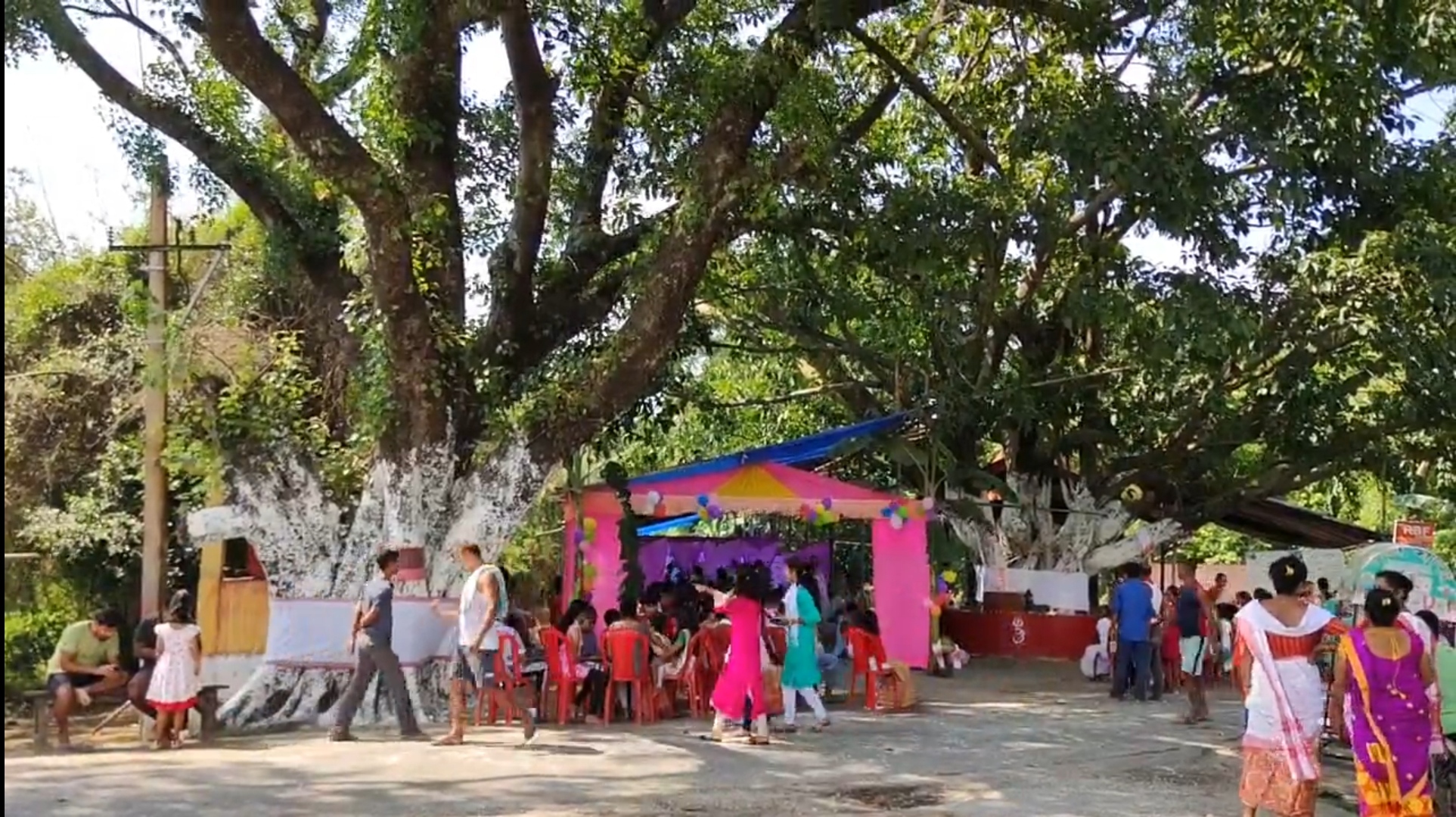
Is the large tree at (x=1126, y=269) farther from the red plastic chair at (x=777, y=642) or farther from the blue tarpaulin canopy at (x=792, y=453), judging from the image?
the red plastic chair at (x=777, y=642)

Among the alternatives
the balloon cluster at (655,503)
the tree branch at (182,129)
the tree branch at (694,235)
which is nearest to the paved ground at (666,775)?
the tree branch at (694,235)

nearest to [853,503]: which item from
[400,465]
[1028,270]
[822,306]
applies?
[822,306]

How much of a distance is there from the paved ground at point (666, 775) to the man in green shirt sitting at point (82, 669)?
2.01 ft

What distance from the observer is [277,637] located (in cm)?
1170

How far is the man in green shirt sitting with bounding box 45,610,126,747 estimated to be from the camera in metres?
10.1

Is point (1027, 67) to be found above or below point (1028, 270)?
above

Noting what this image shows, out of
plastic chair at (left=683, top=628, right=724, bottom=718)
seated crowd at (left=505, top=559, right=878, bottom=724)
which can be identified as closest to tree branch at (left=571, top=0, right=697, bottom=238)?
seated crowd at (left=505, top=559, right=878, bottom=724)

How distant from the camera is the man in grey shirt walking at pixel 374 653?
10.2 meters

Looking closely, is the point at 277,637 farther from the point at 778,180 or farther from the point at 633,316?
the point at 778,180

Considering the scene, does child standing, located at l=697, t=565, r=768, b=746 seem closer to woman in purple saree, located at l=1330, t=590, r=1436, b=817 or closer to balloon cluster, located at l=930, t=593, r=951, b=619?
woman in purple saree, located at l=1330, t=590, r=1436, b=817

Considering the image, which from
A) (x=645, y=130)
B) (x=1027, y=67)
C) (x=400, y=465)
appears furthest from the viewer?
(x=1027, y=67)

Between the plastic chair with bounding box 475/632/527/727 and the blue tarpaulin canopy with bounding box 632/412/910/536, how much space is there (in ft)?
9.54

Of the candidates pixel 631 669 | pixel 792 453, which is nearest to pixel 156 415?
pixel 631 669

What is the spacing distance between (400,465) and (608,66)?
378 centimetres
